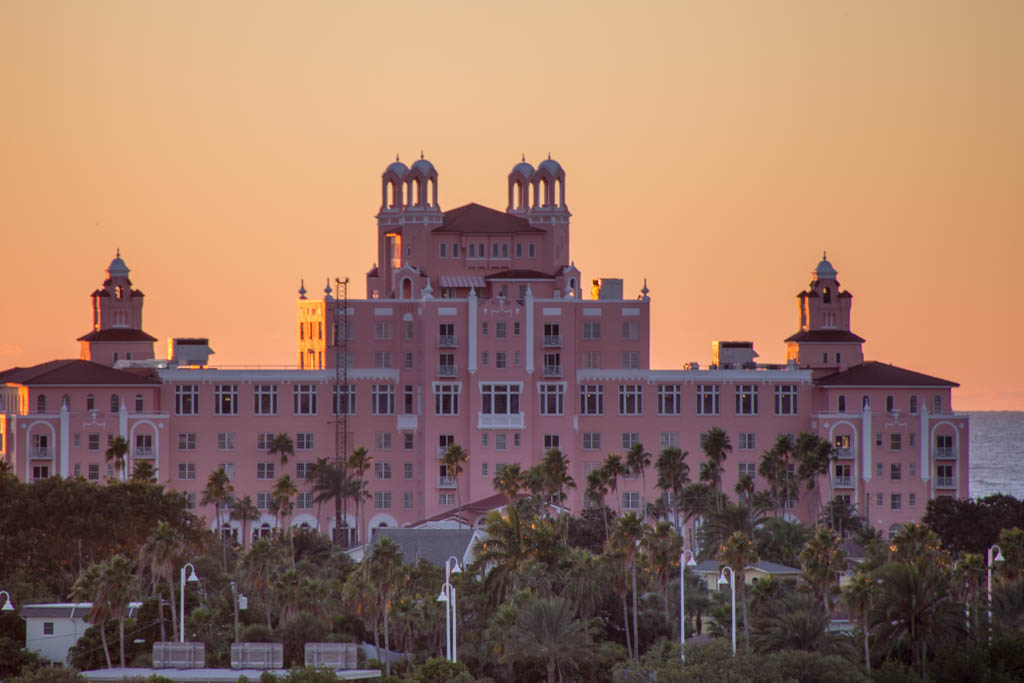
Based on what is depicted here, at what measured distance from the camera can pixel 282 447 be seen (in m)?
156

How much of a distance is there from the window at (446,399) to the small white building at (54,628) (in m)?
49.0

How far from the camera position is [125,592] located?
109m

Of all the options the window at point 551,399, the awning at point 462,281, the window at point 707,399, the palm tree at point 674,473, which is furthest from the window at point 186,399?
the window at point 707,399

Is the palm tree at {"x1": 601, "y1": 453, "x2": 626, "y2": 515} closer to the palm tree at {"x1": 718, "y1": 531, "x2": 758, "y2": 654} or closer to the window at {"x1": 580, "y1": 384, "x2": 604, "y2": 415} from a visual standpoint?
the window at {"x1": 580, "y1": 384, "x2": 604, "y2": 415}

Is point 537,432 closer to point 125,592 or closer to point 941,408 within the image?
point 941,408

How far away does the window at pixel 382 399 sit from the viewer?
160 metres

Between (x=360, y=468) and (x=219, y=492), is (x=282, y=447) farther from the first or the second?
(x=219, y=492)

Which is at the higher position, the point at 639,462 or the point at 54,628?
the point at 639,462

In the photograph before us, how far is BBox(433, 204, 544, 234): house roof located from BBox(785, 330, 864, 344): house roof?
21365 millimetres

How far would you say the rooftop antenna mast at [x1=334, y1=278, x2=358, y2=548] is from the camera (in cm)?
15450

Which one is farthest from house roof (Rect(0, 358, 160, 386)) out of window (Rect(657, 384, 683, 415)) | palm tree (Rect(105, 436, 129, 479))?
window (Rect(657, 384, 683, 415))

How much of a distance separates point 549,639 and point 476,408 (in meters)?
57.1

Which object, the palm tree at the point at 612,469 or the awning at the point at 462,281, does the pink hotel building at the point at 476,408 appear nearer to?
the awning at the point at 462,281

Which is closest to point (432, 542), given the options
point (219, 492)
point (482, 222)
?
point (219, 492)
